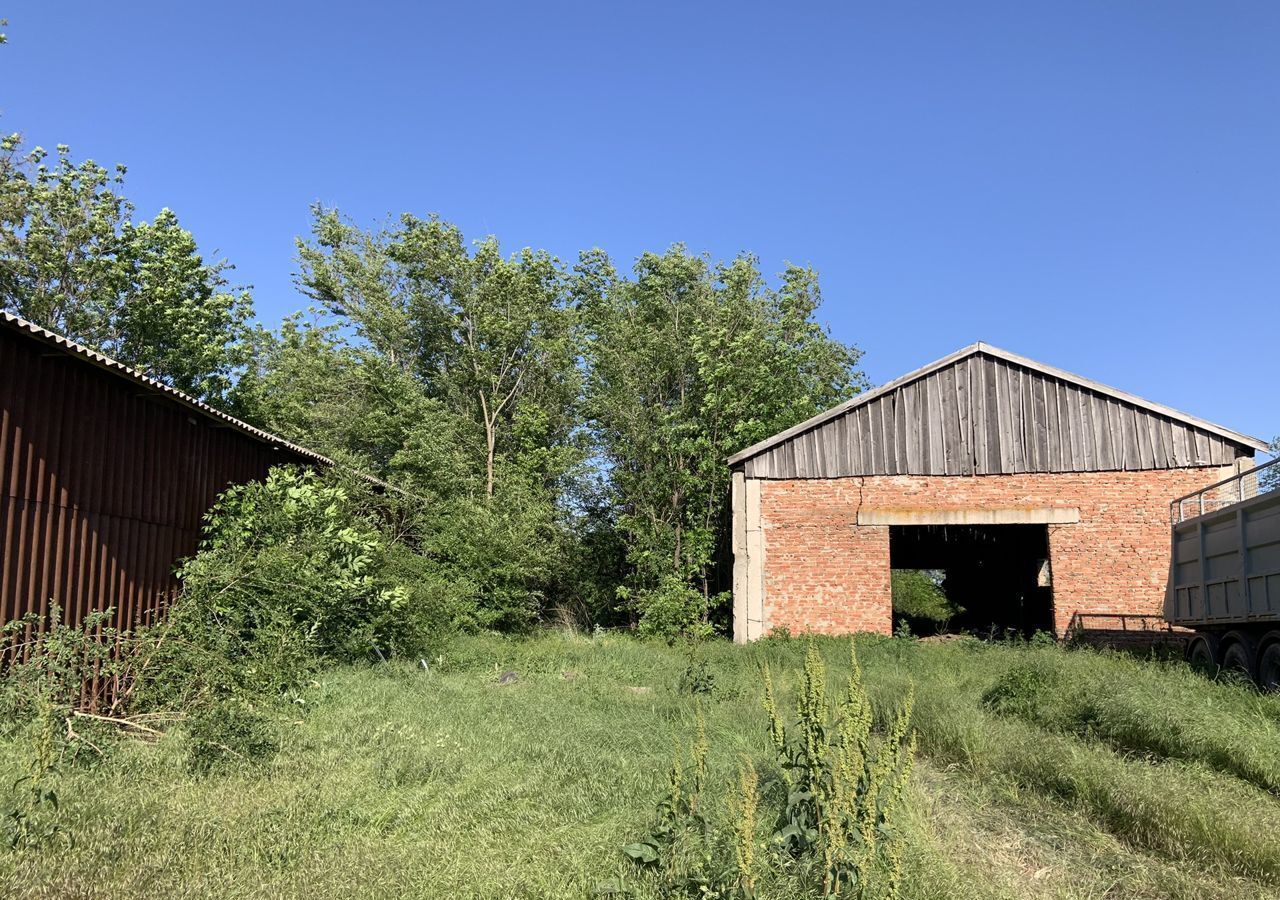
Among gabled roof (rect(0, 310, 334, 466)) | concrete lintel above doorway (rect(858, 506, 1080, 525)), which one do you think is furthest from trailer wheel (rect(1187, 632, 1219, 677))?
gabled roof (rect(0, 310, 334, 466))

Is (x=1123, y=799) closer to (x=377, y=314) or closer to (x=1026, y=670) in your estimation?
(x=1026, y=670)

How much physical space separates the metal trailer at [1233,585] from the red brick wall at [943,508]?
9.69 feet

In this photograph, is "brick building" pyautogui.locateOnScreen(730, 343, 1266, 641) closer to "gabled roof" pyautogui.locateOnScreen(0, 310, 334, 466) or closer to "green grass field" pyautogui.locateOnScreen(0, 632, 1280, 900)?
"green grass field" pyautogui.locateOnScreen(0, 632, 1280, 900)

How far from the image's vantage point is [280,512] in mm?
13219

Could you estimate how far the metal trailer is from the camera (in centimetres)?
1051

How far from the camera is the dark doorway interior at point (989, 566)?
2136 centimetres

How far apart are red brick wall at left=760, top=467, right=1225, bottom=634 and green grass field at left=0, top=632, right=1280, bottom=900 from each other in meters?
5.75

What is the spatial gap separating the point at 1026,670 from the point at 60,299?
22.0m

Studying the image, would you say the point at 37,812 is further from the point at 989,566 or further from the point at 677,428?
the point at 989,566

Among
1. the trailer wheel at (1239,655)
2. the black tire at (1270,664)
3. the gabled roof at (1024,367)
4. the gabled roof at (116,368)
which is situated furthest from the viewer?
the gabled roof at (1024,367)

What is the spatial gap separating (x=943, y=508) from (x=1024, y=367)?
319 centimetres

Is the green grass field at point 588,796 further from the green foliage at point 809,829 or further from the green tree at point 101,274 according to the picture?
the green tree at point 101,274

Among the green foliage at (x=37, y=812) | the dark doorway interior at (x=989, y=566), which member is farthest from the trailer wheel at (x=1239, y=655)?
the green foliage at (x=37, y=812)

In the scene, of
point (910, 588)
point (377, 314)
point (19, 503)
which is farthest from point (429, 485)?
point (910, 588)
